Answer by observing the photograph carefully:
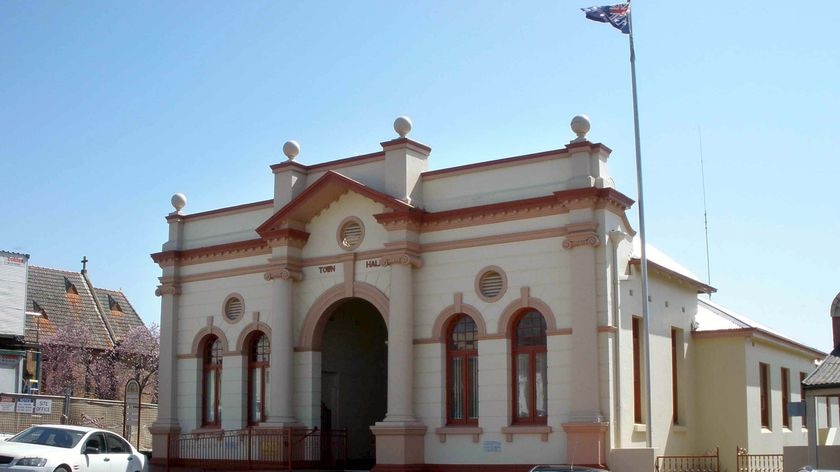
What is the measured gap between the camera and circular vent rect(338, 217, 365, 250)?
91.1 feet

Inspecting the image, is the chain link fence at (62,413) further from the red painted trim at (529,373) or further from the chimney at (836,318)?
the chimney at (836,318)

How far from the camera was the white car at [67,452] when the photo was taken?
19.7m

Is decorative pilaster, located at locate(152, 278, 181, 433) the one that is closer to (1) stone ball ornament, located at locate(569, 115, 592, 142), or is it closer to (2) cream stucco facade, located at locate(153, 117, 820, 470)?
(2) cream stucco facade, located at locate(153, 117, 820, 470)

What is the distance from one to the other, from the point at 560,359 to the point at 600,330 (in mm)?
1171

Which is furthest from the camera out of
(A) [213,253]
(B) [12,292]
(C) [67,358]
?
(C) [67,358]

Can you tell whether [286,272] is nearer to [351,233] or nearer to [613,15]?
[351,233]

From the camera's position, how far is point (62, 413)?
128ft

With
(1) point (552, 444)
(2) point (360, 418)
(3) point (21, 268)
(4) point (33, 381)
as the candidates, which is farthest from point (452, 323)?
(4) point (33, 381)

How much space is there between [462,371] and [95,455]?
29.0 feet

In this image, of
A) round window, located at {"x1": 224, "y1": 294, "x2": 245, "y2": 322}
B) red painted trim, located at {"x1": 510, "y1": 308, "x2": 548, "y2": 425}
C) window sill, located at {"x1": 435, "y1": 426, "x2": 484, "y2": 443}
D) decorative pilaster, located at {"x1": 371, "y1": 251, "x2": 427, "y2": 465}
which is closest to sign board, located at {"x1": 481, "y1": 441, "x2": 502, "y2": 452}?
window sill, located at {"x1": 435, "y1": 426, "x2": 484, "y2": 443}

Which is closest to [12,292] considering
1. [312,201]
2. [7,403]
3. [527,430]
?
[7,403]

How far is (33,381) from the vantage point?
159ft

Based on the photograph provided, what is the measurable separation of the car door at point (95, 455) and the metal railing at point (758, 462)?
14.2 meters

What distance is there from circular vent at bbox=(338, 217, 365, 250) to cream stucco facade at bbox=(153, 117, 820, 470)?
6 cm
